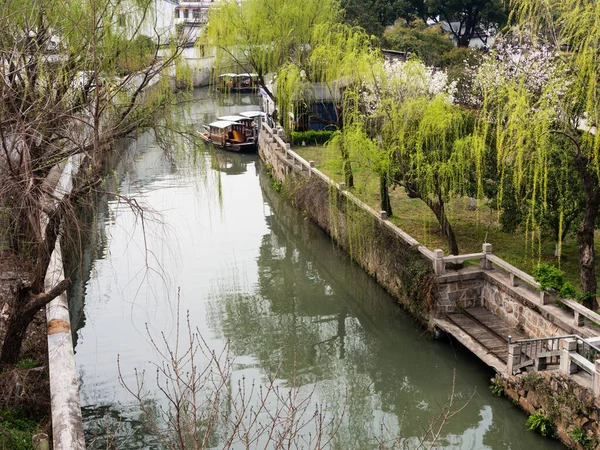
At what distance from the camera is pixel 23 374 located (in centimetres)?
944

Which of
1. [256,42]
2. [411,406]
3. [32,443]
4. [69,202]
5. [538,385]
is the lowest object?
[411,406]

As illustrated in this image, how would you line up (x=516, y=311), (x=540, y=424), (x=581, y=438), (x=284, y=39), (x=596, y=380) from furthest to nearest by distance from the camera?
(x=284, y=39), (x=516, y=311), (x=540, y=424), (x=581, y=438), (x=596, y=380)

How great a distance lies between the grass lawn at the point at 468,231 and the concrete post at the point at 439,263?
1515 millimetres

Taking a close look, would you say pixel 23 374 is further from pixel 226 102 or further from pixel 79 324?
pixel 226 102

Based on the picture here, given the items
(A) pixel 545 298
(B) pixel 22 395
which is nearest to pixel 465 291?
(A) pixel 545 298

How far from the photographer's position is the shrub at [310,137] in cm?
2830

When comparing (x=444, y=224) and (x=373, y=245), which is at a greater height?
(x=444, y=224)

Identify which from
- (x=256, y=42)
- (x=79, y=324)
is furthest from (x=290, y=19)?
(x=79, y=324)

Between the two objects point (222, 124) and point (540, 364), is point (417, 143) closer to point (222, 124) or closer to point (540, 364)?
point (540, 364)

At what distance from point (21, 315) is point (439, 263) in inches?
336

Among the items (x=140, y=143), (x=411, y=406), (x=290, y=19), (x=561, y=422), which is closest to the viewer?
(x=561, y=422)

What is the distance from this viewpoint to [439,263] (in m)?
15.0

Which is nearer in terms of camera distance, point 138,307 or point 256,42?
point 138,307

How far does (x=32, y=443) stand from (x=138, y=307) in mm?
8197
